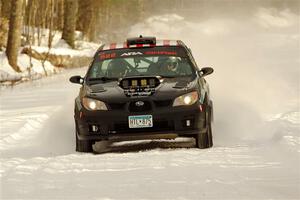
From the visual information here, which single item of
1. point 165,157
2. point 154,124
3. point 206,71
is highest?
point 206,71

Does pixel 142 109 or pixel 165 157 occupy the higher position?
pixel 142 109

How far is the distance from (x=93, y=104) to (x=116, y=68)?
1.24 meters

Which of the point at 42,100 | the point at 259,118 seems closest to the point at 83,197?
the point at 259,118

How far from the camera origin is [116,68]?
458 inches

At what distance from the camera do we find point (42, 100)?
18.0 m

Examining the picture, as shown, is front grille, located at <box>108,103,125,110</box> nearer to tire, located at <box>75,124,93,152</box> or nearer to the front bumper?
the front bumper

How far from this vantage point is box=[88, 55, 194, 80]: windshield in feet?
37.6

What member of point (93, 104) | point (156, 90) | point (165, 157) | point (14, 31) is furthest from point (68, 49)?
point (165, 157)

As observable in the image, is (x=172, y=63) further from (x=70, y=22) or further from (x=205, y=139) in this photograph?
(x=70, y=22)

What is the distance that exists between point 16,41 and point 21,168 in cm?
2067

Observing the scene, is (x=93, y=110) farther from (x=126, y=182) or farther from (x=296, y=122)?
(x=296, y=122)

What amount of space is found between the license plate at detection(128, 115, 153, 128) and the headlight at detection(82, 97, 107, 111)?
0.40 m

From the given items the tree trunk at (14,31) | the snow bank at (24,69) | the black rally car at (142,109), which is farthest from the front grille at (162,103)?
the tree trunk at (14,31)

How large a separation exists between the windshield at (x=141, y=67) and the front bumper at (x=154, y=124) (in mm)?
1018
